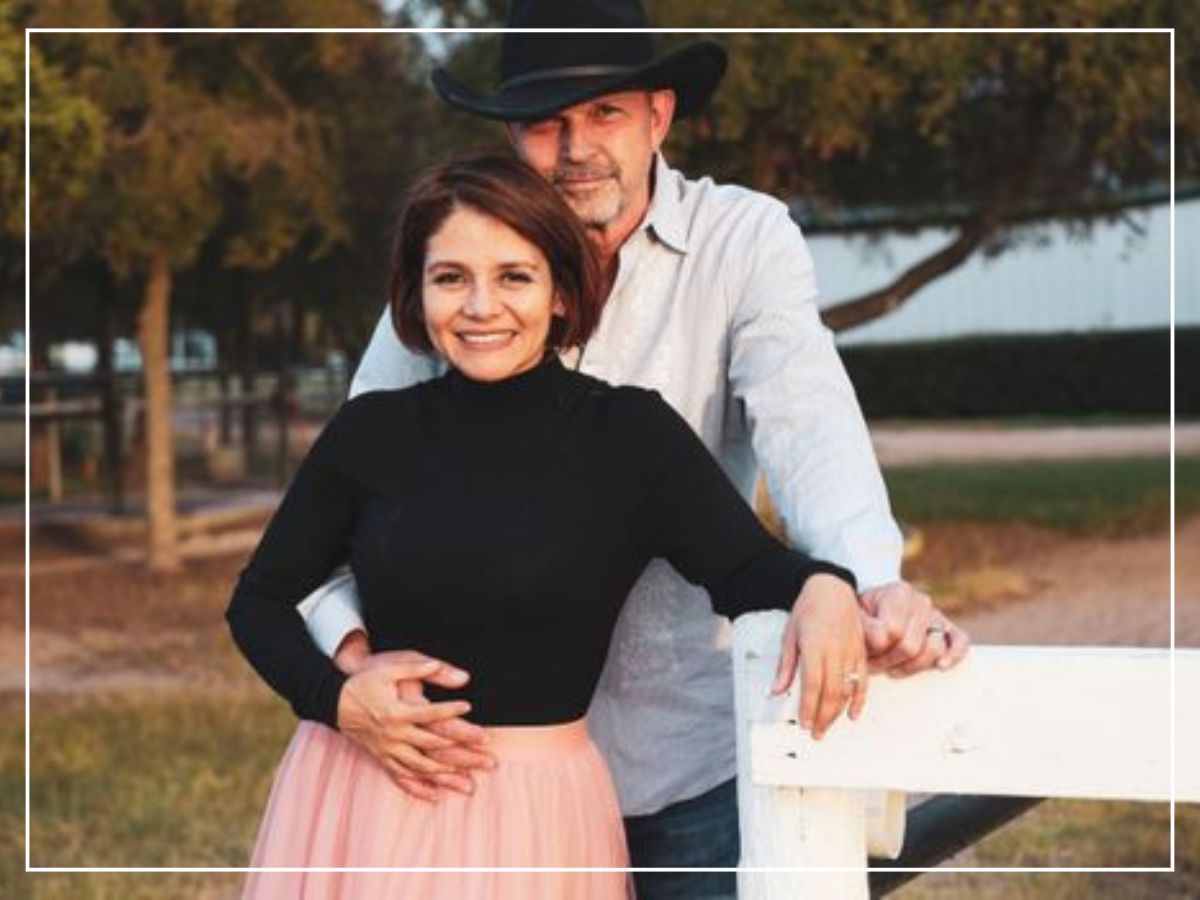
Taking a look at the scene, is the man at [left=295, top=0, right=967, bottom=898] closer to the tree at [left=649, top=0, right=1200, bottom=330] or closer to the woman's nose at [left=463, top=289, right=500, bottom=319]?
the woman's nose at [left=463, top=289, right=500, bottom=319]

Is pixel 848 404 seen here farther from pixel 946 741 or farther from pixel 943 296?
pixel 943 296

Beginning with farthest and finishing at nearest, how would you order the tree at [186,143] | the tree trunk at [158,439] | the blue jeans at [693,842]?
the tree trunk at [158,439]
the tree at [186,143]
the blue jeans at [693,842]

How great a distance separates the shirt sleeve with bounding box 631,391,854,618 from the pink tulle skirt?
0.70ft

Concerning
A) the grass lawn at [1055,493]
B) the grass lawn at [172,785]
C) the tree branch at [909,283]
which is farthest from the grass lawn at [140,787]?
the grass lawn at [1055,493]

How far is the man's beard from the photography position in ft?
6.87

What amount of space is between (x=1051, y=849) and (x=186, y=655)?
5474mm

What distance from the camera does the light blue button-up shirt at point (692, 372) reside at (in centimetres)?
206

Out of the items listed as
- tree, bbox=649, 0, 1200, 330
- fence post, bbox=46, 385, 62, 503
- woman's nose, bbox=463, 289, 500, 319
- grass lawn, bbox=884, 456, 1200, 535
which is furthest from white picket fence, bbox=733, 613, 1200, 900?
fence post, bbox=46, 385, 62, 503

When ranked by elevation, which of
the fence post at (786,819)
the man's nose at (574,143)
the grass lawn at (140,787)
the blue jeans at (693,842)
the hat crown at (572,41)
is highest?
the hat crown at (572,41)

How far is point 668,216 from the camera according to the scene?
2.16 metres

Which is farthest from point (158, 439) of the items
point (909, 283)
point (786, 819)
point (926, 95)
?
point (786, 819)

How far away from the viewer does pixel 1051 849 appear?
5.71 meters

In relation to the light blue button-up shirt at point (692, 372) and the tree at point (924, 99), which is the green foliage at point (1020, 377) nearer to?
the tree at point (924, 99)

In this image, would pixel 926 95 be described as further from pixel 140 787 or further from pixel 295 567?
pixel 295 567
